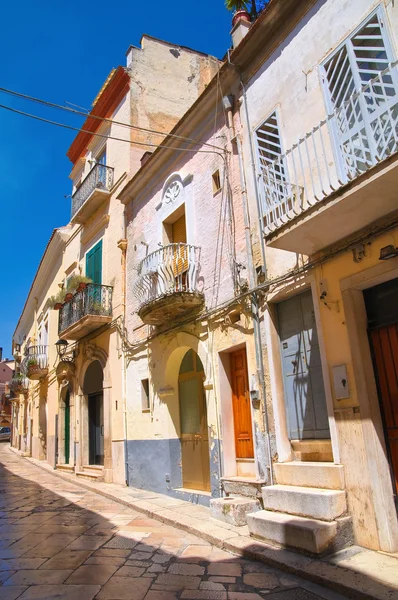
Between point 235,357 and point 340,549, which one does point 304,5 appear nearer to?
point 235,357

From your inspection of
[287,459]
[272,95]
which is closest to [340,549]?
[287,459]

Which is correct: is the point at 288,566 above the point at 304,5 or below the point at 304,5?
below

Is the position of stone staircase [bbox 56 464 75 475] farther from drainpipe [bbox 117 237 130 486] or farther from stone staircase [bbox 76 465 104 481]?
drainpipe [bbox 117 237 130 486]

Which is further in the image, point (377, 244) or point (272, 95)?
point (272, 95)

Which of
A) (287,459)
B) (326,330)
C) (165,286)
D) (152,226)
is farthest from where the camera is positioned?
(152,226)

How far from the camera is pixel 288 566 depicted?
4551 mm

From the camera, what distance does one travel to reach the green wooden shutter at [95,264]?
14047 millimetres

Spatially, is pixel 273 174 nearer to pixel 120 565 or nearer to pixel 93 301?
pixel 120 565

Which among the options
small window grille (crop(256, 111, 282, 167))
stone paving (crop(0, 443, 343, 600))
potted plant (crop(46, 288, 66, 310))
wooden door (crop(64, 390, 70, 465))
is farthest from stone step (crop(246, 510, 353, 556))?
wooden door (crop(64, 390, 70, 465))

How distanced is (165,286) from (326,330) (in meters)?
3.89

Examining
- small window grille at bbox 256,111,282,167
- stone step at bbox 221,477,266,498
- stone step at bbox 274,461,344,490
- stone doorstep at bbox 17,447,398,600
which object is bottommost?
stone doorstep at bbox 17,447,398,600

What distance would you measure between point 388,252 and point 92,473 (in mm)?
10704

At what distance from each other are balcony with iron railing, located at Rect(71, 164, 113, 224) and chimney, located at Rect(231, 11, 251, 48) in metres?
6.28

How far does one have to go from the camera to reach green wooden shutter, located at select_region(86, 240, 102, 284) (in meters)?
14.0
